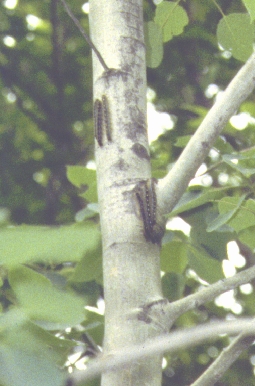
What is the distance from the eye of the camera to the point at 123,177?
91 centimetres

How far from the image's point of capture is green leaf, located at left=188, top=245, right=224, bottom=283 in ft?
3.76

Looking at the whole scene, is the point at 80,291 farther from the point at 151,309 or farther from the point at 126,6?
the point at 126,6

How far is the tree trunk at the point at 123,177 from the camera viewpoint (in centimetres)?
78

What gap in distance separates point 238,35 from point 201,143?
37 cm

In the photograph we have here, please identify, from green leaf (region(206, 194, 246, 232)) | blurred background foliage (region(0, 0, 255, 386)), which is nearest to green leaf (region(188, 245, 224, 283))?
green leaf (region(206, 194, 246, 232))

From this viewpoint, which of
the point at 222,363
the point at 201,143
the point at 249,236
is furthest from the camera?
the point at 249,236

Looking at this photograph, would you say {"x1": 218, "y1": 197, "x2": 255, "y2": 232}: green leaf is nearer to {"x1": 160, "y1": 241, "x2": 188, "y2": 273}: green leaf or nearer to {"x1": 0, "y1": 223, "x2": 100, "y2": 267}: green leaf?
{"x1": 160, "y1": 241, "x2": 188, "y2": 273}: green leaf

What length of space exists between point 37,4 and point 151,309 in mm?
2366

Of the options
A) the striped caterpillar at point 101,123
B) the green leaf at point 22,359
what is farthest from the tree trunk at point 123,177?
the green leaf at point 22,359

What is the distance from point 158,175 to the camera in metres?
1.22

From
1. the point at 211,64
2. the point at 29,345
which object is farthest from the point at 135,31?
the point at 211,64

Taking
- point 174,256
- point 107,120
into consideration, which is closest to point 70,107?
point 174,256

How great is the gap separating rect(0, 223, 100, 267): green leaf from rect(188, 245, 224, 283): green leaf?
0.82 meters

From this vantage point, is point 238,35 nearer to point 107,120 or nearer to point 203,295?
point 107,120
